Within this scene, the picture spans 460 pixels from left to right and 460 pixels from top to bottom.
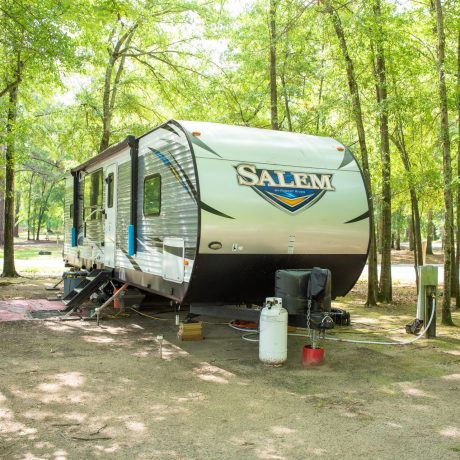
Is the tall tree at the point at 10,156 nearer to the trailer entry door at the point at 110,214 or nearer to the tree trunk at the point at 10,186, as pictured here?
the tree trunk at the point at 10,186

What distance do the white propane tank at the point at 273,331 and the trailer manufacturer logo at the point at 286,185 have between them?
1.40 m

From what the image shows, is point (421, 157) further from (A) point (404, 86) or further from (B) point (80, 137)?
(B) point (80, 137)

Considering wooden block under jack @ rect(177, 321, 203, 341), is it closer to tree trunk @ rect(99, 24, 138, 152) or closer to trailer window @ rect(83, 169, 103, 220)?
trailer window @ rect(83, 169, 103, 220)

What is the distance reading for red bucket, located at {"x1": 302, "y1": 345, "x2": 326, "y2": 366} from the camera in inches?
260

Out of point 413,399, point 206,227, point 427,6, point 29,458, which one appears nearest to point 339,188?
point 206,227

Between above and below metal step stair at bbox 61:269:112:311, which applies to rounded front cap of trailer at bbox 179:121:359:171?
above

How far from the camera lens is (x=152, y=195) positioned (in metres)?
8.01

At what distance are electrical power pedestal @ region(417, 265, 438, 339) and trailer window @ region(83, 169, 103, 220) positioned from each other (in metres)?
5.96

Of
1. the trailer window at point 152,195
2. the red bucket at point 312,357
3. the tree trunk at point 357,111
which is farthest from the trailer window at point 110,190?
the tree trunk at point 357,111

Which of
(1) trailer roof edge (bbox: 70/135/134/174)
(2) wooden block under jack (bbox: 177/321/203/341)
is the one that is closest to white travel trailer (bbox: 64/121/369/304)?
(1) trailer roof edge (bbox: 70/135/134/174)

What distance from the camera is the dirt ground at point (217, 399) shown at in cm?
409

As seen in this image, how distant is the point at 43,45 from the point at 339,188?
6.77m

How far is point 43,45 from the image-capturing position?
10594mm

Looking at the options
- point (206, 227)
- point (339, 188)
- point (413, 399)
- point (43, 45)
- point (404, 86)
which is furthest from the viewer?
point (404, 86)
